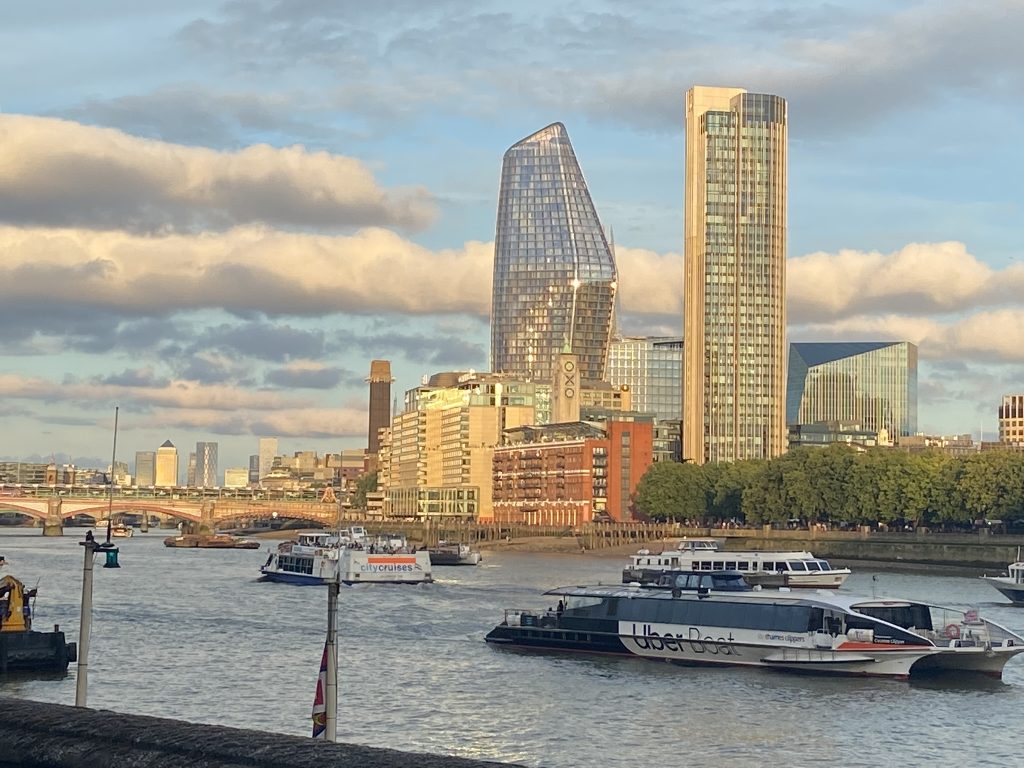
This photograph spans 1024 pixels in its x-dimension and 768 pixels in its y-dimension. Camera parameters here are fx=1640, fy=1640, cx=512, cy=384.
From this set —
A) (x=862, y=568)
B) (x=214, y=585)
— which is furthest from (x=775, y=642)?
(x=862, y=568)

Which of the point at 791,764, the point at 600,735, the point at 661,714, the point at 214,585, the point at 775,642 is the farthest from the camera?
the point at 214,585

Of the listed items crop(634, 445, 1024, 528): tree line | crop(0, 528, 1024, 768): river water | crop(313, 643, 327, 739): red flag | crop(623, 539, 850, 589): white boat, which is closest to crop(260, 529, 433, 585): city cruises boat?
crop(623, 539, 850, 589): white boat

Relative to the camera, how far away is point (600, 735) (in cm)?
4744

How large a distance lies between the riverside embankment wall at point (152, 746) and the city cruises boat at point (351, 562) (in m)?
103

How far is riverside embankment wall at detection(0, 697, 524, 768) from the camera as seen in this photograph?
1352 cm

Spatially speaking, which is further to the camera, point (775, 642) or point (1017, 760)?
point (775, 642)

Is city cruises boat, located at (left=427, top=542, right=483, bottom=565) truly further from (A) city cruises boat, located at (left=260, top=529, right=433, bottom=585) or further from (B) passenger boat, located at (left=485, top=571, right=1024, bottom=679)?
(B) passenger boat, located at (left=485, top=571, right=1024, bottom=679)

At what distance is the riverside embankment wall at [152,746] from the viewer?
44.4ft

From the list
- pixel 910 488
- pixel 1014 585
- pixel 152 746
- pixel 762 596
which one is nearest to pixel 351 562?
pixel 1014 585

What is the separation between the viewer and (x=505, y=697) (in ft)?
181

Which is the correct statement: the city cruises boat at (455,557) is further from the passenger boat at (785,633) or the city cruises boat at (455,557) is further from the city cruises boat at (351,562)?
the passenger boat at (785,633)

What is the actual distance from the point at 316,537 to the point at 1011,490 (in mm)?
77051

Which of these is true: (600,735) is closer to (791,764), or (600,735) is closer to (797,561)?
(791,764)

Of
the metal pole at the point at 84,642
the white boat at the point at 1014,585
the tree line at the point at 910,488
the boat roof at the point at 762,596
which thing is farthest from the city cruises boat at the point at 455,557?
the metal pole at the point at 84,642
